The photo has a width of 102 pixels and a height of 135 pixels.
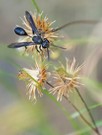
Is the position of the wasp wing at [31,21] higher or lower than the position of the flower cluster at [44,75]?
higher

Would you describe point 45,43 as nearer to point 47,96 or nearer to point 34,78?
point 34,78

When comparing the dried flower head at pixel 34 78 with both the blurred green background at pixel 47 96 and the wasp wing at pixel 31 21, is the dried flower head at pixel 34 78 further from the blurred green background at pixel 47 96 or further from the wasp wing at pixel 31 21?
the blurred green background at pixel 47 96

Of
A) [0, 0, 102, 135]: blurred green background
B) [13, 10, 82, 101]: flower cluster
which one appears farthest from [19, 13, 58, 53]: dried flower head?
[0, 0, 102, 135]: blurred green background

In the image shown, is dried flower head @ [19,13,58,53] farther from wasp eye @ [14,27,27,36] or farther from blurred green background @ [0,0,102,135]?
blurred green background @ [0,0,102,135]

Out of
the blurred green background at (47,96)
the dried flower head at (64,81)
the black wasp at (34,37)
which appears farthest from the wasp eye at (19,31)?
the blurred green background at (47,96)

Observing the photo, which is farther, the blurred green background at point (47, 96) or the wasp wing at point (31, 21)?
the blurred green background at point (47, 96)

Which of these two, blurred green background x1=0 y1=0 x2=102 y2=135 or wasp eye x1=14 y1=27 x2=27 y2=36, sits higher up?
wasp eye x1=14 y1=27 x2=27 y2=36

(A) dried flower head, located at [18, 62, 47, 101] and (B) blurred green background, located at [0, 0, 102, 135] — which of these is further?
(B) blurred green background, located at [0, 0, 102, 135]

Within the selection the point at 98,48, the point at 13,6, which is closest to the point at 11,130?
the point at 98,48

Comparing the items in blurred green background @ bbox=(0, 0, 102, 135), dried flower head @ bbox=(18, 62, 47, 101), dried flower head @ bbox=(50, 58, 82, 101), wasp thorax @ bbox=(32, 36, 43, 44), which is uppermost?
wasp thorax @ bbox=(32, 36, 43, 44)
